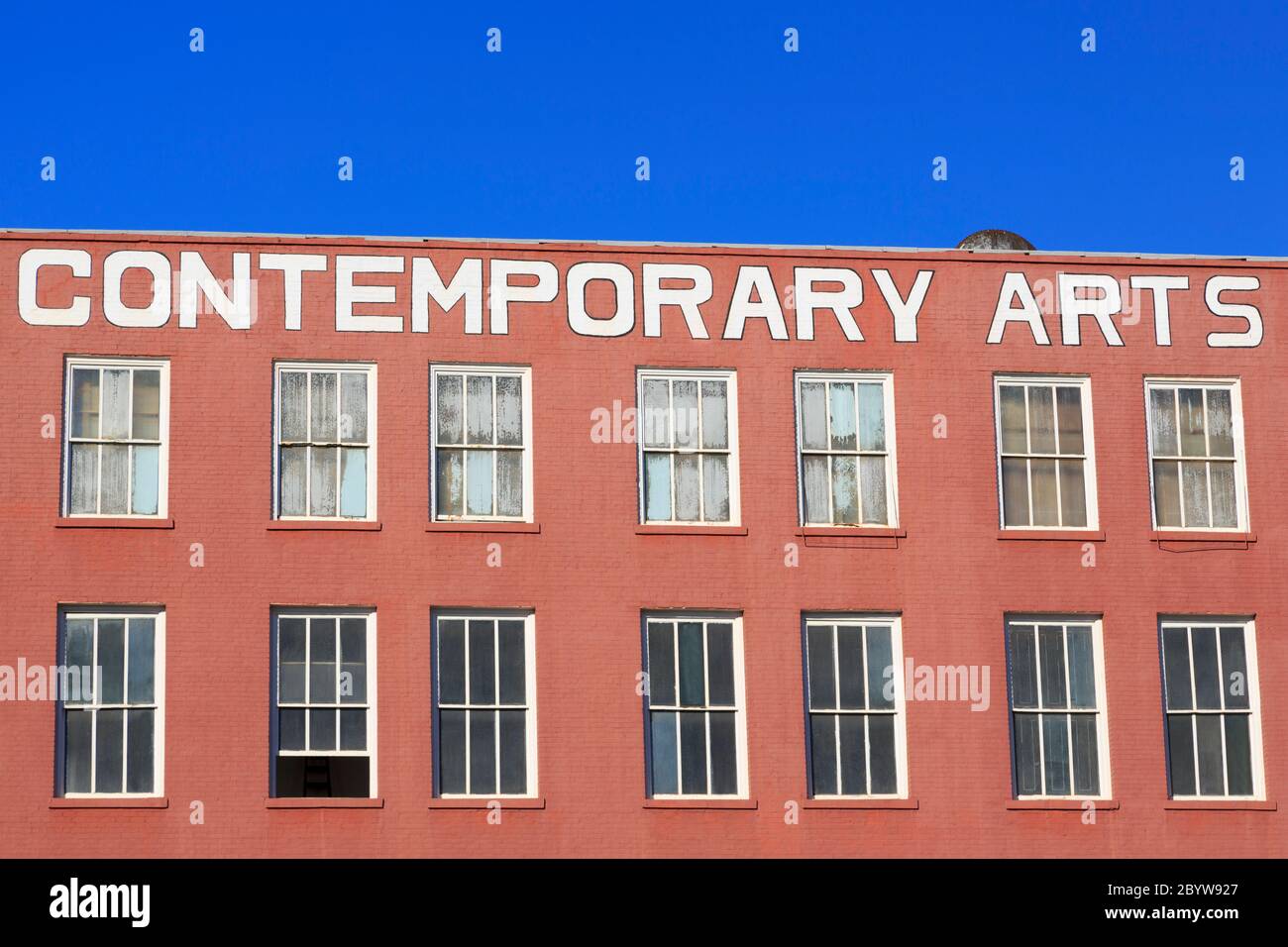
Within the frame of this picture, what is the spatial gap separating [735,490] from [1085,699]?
16.6 ft

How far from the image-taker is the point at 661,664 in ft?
80.5

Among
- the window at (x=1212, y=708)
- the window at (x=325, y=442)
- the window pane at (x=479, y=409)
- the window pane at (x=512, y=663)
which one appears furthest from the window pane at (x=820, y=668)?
the window at (x=325, y=442)

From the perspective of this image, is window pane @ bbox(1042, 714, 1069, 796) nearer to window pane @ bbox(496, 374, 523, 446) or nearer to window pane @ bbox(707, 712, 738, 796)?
window pane @ bbox(707, 712, 738, 796)

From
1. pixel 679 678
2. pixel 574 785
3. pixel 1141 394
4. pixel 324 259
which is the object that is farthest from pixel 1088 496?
pixel 324 259

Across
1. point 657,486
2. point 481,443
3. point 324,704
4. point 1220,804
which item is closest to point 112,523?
point 324,704

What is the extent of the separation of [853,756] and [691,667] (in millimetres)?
2273

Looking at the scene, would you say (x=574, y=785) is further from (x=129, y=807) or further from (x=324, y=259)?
(x=324, y=259)

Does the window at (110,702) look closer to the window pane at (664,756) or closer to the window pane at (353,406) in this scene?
the window pane at (353,406)

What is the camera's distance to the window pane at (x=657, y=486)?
25.0m

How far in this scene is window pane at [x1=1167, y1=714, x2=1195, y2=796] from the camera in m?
25.0

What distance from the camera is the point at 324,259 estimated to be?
82.2 ft

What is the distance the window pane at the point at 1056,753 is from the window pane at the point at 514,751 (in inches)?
252

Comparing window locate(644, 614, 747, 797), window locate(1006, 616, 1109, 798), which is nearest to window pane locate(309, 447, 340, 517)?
window locate(644, 614, 747, 797)

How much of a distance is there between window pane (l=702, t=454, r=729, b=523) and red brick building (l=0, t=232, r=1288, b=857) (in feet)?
0.09
